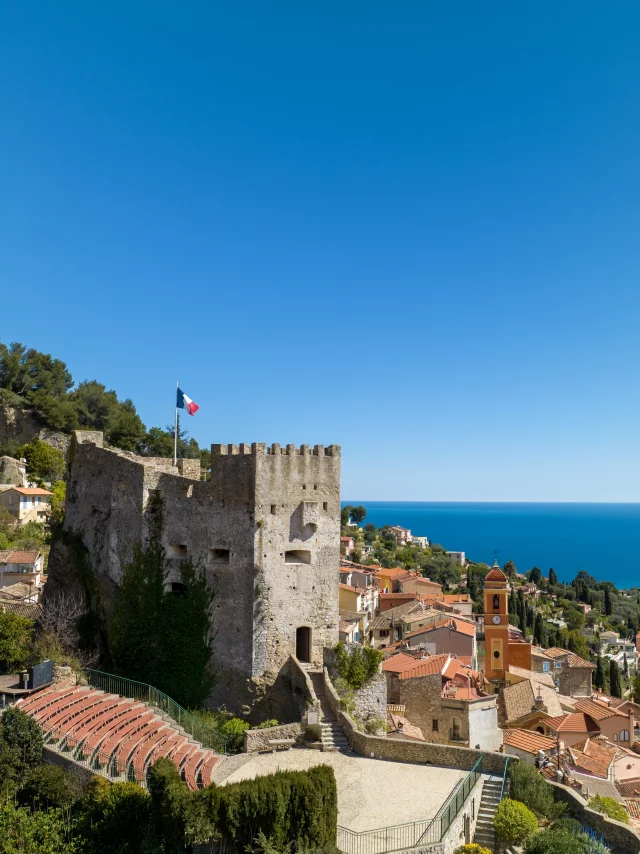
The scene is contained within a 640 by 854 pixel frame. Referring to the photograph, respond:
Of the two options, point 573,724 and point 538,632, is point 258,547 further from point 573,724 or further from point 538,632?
point 538,632

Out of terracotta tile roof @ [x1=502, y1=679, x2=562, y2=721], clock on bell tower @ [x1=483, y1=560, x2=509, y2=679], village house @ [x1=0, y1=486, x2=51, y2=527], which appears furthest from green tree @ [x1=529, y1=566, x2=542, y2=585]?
village house @ [x1=0, y1=486, x2=51, y2=527]

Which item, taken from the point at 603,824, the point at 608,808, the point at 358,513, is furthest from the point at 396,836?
the point at 358,513

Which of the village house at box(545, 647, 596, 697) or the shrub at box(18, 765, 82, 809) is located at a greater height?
the shrub at box(18, 765, 82, 809)

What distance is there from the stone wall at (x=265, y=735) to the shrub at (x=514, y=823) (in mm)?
7838

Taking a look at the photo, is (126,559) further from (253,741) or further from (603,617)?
(603,617)

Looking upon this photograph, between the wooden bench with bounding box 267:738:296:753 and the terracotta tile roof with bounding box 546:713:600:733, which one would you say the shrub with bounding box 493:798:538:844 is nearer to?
the wooden bench with bounding box 267:738:296:753

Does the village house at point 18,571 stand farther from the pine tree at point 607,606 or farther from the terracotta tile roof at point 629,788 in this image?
the pine tree at point 607,606

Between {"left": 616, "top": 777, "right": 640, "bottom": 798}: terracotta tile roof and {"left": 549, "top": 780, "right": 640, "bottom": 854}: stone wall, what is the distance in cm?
1058

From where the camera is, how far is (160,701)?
25188mm

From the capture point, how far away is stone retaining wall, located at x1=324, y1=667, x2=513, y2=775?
69.8 feet

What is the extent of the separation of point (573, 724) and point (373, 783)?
2094 centimetres

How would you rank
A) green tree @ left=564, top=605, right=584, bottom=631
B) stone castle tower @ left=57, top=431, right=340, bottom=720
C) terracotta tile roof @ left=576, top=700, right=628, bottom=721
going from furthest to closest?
green tree @ left=564, top=605, right=584, bottom=631 → terracotta tile roof @ left=576, top=700, right=628, bottom=721 → stone castle tower @ left=57, top=431, right=340, bottom=720

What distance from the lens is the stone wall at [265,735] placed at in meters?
23.2

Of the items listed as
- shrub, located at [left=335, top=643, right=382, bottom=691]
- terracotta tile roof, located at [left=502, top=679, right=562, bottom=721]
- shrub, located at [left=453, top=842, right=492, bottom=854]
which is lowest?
terracotta tile roof, located at [left=502, top=679, right=562, bottom=721]
